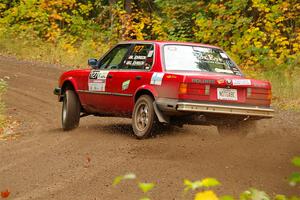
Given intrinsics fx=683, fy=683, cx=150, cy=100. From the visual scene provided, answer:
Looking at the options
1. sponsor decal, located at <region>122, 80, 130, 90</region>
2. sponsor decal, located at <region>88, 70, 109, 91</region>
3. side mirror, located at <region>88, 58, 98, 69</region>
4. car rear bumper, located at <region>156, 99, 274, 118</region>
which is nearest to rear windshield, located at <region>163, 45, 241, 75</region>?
car rear bumper, located at <region>156, 99, 274, 118</region>

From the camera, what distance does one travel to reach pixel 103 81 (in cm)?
1118

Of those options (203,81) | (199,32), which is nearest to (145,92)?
(203,81)

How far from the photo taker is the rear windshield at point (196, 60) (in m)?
9.98

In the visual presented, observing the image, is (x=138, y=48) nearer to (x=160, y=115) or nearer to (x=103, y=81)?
(x=103, y=81)

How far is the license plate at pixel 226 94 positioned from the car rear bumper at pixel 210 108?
12cm

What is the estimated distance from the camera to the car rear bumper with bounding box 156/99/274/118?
30.3 ft

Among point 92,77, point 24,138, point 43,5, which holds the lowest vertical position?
point 24,138

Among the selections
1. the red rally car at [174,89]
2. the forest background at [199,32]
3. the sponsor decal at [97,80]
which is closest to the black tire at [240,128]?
the red rally car at [174,89]

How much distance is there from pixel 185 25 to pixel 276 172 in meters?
18.8

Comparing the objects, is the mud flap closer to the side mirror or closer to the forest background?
the side mirror

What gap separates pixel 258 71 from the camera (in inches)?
798

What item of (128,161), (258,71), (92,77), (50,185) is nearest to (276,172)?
(128,161)

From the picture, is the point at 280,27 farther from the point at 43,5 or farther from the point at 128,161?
the point at 128,161

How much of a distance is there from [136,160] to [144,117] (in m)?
1.55
